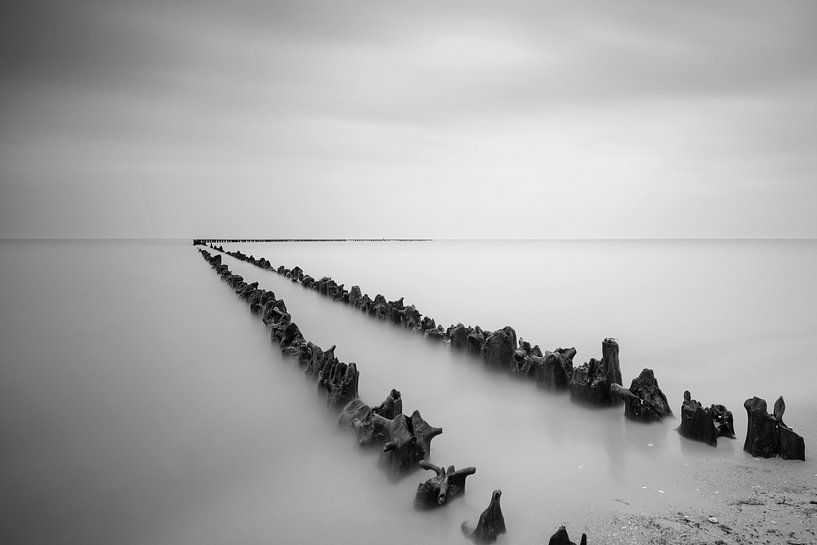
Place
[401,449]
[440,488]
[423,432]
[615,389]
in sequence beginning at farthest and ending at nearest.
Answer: [615,389]
[423,432]
[401,449]
[440,488]

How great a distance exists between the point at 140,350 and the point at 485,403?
6036mm

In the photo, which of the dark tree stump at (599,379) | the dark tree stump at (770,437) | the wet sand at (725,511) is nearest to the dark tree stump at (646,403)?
the dark tree stump at (599,379)

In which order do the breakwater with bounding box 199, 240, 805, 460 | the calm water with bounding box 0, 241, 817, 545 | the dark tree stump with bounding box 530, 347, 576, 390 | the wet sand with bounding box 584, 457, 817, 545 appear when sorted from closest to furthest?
the wet sand with bounding box 584, 457, 817, 545
the calm water with bounding box 0, 241, 817, 545
the breakwater with bounding box 199, 240, 805, 460
the dark tree stump with bounding box 530, 347, 576, 390

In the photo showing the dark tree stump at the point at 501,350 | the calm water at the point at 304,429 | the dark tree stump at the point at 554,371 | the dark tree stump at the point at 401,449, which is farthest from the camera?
the dark tree stump at the point at 501,350

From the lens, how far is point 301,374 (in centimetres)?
629

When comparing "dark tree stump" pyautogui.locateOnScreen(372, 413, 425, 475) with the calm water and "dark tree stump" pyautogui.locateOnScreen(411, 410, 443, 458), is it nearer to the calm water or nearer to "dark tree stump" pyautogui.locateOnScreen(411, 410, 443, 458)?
"dark tree stump" pyautogui.locateOnScreen(411, 410, 443, 458)

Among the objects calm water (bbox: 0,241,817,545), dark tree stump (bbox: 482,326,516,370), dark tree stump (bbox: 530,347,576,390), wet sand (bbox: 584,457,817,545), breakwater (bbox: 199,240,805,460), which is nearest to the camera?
wet sand (bbox: 584,457,817,545)

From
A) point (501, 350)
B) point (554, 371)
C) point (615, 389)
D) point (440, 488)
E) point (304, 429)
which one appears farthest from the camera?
point (501, 350)

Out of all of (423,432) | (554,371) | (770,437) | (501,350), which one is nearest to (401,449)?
(423,432)

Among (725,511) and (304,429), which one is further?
(304,429)

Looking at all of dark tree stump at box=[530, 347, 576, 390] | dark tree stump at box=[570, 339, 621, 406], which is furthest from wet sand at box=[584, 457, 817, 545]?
dark tree stump at box=[530, 347, 576, 390]

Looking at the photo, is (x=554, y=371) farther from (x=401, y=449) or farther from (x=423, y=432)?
(x=401, y=449)

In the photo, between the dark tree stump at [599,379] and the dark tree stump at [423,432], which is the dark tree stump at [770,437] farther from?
the dark tree stump at [423,432]

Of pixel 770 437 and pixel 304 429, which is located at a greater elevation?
pixel 770 437
